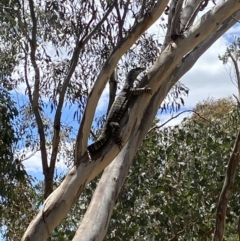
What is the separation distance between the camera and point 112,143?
364 centimetres

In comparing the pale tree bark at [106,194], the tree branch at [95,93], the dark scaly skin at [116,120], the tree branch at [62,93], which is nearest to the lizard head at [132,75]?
the pale tree bark at [106,194]

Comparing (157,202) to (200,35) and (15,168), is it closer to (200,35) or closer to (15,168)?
(15,168)

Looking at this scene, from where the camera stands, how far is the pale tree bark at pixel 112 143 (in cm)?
324

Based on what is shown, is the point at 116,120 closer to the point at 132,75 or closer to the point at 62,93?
the point at 132,75

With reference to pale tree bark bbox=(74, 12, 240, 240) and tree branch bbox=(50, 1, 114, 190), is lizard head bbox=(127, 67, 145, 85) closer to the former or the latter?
pale tree bark bbox=(74, 12, 240, 240)

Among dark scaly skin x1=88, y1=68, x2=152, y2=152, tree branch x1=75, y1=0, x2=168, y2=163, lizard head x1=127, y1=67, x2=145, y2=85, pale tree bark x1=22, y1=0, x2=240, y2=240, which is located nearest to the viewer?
pale tree bark x1=22, y1=0, x2=240, y2=240

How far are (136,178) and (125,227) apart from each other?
639 millimetres

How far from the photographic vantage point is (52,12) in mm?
6695

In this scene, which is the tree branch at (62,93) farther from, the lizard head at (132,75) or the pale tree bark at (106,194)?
the pale tree bark at (106,194)

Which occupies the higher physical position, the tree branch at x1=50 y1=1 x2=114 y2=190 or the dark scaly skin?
the tree branch at x1=50 y1=1 x2=114 y2=190

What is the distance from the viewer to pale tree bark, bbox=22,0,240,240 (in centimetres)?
324

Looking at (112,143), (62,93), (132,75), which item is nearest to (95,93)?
(112,143)

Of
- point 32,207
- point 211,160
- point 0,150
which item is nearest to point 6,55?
point 0,150

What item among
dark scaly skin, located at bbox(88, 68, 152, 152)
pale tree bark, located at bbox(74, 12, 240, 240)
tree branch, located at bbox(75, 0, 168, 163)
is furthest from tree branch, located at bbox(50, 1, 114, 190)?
tree branch, located at bbox(75, 0, 168, 163)
